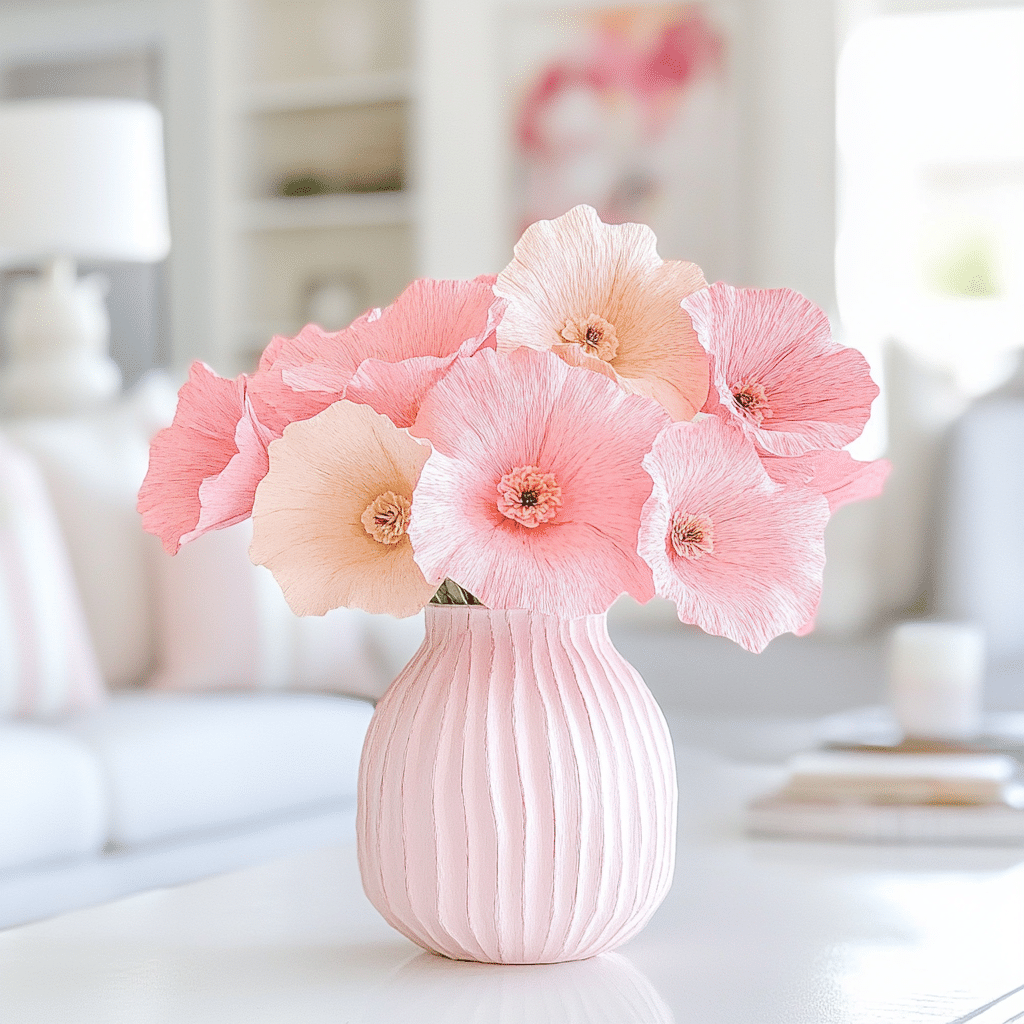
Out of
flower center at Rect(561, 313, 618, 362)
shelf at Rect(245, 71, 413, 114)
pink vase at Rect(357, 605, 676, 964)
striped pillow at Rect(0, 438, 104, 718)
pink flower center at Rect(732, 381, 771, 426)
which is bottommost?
striped pillow at Rect(0, 438, 104, 718)

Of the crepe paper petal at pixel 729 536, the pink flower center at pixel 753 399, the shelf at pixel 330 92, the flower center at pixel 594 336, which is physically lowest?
the crepe paper petal at pixel 729 536

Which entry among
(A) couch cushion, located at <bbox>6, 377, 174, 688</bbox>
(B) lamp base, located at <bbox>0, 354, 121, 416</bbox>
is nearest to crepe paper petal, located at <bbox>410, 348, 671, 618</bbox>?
(A) couch cushion, located at <bbox>6, 377, 174, 688</bbox>

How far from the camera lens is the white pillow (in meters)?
2.11

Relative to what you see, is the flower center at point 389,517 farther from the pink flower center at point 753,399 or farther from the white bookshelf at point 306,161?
the white bookshelf at point 306,161

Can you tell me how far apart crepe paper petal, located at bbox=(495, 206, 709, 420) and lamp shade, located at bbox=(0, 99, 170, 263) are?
2518 mm

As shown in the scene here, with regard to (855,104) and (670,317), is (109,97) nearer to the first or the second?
(855,104)

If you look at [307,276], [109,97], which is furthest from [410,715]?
[109,97]

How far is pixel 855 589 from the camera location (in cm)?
370

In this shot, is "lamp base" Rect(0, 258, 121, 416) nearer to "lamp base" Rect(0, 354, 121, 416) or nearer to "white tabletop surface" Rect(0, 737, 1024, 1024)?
"lamp base" Rect(0, 354, 121, 416)

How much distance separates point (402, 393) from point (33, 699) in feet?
4.57

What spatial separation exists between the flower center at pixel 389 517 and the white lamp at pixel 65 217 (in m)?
2.30

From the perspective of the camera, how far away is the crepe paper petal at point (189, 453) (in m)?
0.74

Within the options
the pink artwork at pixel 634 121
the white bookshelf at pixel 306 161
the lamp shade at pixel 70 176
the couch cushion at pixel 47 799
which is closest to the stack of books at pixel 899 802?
the couch cushion at pixel 47 799

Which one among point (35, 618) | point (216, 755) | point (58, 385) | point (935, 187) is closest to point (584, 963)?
point (216, 755)
